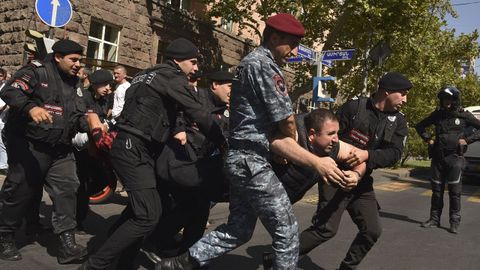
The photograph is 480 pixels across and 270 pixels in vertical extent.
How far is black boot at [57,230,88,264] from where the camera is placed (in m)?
3.88

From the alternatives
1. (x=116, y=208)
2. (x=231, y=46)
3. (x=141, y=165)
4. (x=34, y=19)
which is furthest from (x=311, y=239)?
(x=231, y=46)

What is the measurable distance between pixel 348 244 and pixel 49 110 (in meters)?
3.63

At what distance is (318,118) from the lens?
3.16 metres

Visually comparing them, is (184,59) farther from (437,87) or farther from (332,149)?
(437,87)

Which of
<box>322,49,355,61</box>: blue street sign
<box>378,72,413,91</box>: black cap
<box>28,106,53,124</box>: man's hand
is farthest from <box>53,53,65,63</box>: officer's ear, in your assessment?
<box>322,49,355,61</box>: blue street sign

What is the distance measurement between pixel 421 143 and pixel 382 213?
13.1 metres

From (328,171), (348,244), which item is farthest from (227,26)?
(328,171)

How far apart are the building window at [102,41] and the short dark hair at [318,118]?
1061cm

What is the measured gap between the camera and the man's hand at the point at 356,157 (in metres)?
3.28

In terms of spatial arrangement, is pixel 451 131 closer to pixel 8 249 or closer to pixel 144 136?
pixel 144 136

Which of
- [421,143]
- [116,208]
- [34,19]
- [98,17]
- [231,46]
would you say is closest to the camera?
[116,208]

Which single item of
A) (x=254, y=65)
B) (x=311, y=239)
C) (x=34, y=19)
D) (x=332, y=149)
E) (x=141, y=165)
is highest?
(x=34, y=19)

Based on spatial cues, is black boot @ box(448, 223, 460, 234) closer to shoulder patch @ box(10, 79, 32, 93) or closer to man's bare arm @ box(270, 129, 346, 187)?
man's bare arm @ box(270, 129, 346, 187)

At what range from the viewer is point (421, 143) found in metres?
20.1
